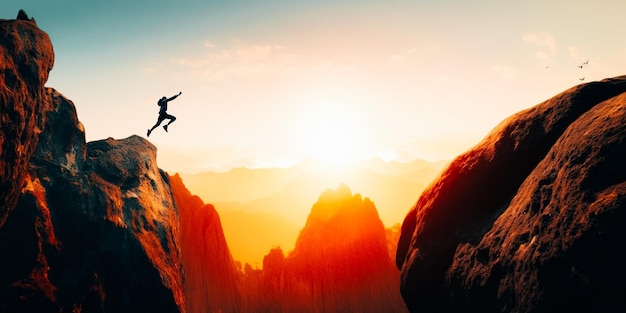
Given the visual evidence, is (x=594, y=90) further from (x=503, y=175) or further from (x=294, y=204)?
(x=294, y=204)

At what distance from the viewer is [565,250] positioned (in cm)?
789

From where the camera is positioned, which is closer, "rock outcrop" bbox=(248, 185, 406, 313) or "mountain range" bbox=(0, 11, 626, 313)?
"mountain range" bbox=(0, 11, 626, 313)

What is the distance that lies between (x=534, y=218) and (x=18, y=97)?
17252 mm

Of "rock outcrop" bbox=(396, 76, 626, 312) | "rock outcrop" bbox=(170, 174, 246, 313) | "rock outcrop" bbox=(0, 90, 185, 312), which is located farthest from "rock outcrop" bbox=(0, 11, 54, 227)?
"rock outcrop" bbox=(170, 174, 246, 313)

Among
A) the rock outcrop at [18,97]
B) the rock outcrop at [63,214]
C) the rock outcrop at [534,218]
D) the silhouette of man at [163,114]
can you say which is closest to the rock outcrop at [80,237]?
the rock outcrop at [63,214]

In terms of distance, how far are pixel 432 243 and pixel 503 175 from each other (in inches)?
145

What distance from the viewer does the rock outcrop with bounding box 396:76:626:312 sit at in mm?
7410

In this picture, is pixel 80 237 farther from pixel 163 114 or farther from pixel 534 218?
pixel 534 218

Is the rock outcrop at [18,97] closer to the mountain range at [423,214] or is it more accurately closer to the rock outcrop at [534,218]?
the mountain range at [423,214]

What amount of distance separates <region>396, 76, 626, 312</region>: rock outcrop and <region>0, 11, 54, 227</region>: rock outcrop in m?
15.6

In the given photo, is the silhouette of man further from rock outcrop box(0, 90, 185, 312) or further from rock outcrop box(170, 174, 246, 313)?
rock outcrop box(170, 174, 246, 313)

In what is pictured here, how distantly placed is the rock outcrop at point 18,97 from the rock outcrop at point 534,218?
15.6 m

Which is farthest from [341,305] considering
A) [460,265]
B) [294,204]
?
[294,204]

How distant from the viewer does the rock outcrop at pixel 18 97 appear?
12320mm
